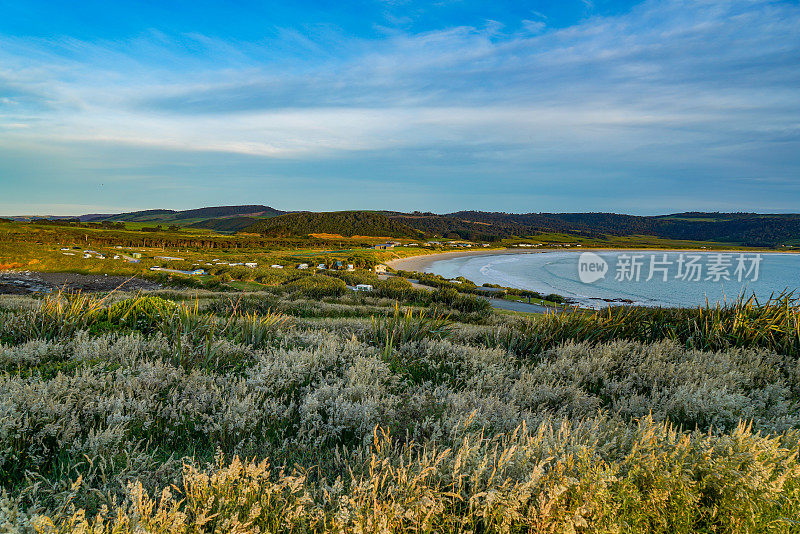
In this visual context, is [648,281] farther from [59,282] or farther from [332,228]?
[332,228]

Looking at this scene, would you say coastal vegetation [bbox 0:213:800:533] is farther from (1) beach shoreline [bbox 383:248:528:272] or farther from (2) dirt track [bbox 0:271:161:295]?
(1) beach shoreline [bbox 383:248:528:272]

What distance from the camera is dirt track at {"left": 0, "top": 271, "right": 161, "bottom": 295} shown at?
90.7 feet

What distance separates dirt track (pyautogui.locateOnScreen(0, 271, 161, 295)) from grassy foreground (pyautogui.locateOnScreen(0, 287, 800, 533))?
27.1m

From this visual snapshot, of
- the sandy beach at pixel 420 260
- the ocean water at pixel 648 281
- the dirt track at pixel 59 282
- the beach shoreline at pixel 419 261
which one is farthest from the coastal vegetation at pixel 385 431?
the sandy beach at pixel 420 260

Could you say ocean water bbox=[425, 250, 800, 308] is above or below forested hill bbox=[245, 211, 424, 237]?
below

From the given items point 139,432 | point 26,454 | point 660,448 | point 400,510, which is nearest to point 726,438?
point 660,448

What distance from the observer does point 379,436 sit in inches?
141

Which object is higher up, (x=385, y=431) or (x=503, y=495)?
(x=503, y=495)

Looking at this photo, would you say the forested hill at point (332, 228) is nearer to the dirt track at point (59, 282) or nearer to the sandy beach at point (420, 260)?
the sandy beach at point (420, 260)

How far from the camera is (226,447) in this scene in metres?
3.36

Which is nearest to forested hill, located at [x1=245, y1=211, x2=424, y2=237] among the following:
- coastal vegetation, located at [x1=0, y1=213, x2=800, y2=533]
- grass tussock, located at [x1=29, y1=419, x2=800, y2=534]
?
coastal vegetation, located at [x1=0, y1=213, x2=800, y2=533]

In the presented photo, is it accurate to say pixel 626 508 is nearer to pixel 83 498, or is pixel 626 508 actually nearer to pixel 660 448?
pixel 660 448

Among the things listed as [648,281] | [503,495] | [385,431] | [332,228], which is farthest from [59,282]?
[332,228]

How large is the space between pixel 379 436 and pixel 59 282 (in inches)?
1583
